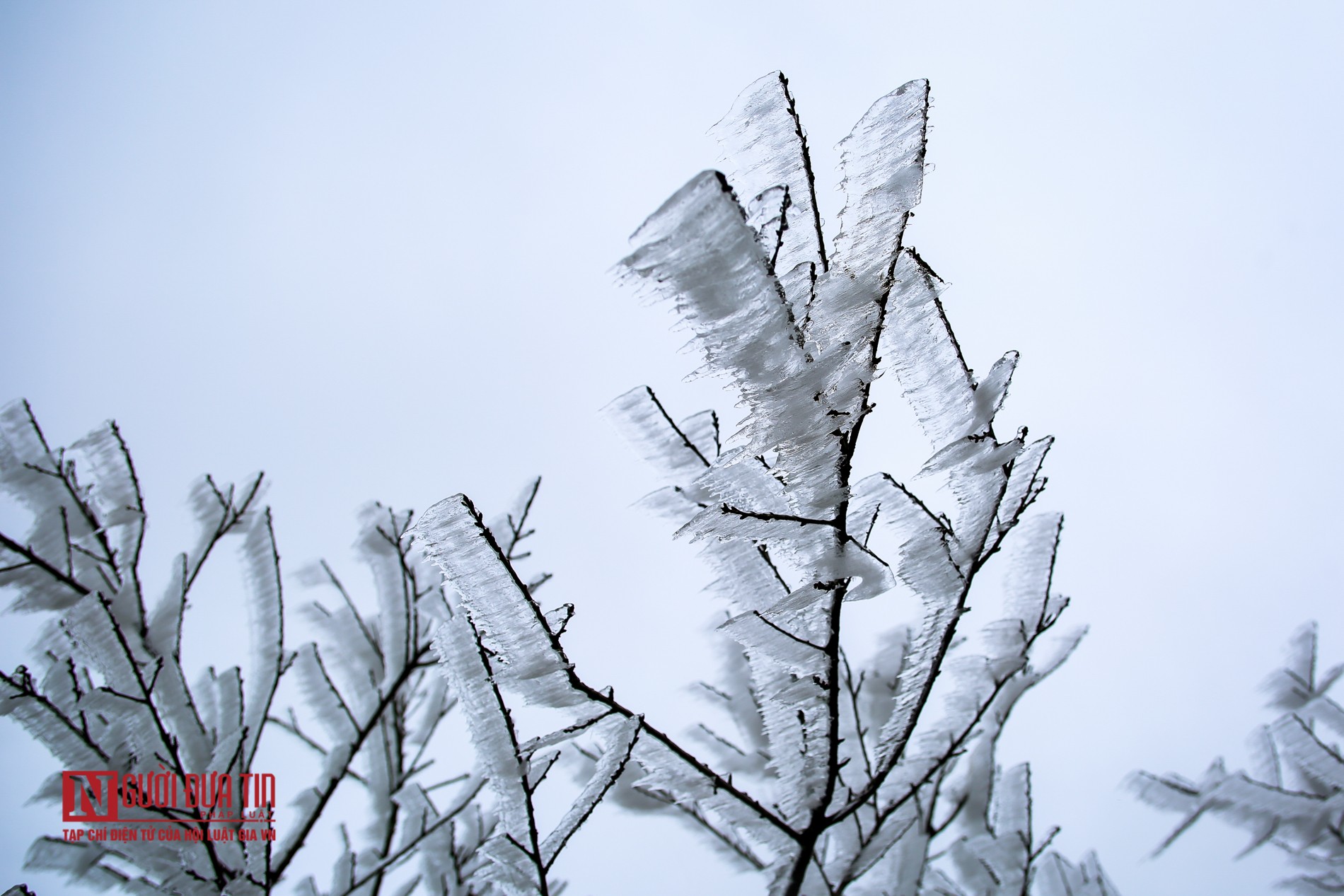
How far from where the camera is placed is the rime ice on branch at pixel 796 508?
0.71m

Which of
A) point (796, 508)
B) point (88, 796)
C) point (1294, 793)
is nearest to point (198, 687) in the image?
point (88, 796)

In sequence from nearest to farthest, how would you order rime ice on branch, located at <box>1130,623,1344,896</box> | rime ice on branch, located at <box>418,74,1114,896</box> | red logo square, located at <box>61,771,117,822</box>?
rime ice on branch, located at <box>418,74,1114,896</box>, red logo square, located at <box>61,771,117,822</box>, rime ice on branch, located at <box>1130,623,1344,896</box>

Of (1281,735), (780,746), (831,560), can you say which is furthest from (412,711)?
Answer: (1281,735)

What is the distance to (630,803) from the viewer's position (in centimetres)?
136

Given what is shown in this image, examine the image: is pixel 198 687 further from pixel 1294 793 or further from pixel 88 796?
pixel 1294 793

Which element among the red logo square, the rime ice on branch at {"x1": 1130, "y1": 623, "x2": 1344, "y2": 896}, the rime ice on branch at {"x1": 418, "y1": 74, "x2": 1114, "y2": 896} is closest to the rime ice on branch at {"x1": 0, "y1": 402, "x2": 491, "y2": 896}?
the red logo square

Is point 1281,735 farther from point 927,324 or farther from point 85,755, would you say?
point 85,755

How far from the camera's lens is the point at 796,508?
84 cm

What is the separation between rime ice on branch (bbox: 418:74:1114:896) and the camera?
71 cm

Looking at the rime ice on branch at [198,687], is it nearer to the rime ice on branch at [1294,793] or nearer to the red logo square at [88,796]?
the red logo square at [88,796]

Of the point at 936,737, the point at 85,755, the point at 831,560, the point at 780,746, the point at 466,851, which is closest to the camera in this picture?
the point at 831,560

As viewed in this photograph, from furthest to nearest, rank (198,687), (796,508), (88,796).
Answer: (198,687), (88,796), (796,508)

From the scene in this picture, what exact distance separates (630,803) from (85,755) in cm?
105

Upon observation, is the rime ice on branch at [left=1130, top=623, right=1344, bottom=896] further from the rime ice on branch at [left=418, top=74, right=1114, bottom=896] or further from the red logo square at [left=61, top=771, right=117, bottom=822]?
the red logo square at [left=61, top=771, right=117, bottom=822]
